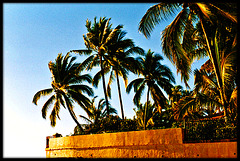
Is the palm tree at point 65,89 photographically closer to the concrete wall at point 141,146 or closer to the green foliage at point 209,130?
the concrete wall at point 141,146

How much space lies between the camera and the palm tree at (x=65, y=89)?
19.6 m

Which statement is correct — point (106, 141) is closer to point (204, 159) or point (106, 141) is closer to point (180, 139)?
point (180, 139)

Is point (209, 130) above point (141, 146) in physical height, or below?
above

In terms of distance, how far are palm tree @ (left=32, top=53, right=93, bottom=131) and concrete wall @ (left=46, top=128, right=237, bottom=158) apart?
6.36m

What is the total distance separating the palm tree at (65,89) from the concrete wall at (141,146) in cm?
636

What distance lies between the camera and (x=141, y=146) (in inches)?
423

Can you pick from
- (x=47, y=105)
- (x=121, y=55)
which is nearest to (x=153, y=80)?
(x=121, y=55)

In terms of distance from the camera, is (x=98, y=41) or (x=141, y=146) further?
(x=98, y=41)

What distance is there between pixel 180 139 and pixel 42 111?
13600 mm

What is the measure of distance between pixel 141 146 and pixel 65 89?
10736 mm

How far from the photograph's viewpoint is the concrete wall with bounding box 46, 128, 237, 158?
30.0 feet

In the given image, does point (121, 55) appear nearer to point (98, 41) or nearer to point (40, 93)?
point (98, 41)

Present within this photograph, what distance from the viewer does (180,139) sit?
9.94m

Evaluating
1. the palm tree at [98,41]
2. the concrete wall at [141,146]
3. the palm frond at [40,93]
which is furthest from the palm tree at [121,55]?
the concrete wall at [141,146]
